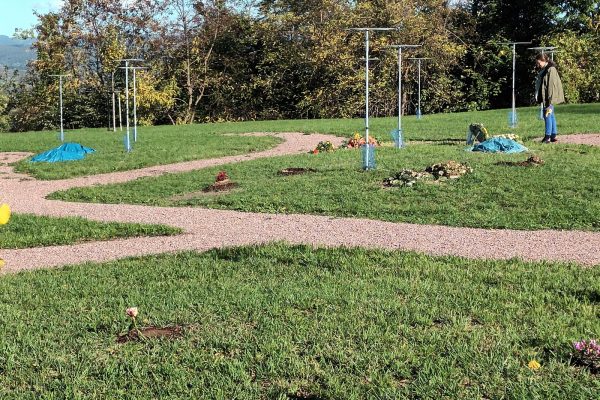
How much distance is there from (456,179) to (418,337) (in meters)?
5.76

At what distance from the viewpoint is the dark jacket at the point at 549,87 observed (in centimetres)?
1214

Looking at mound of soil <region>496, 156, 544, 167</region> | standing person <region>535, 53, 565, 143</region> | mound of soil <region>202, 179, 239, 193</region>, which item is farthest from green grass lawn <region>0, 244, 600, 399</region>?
standing person <region>535, 53, 565, 143</region>

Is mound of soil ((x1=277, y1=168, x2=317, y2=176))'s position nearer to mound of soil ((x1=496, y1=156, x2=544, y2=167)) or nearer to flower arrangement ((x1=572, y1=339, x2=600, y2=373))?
mound of soil ((x1=496, y1=156, x2=544, y2=167))

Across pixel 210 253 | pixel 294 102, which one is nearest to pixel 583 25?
pixel 294 102

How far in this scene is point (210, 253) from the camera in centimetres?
575

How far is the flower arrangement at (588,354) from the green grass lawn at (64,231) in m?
4.78

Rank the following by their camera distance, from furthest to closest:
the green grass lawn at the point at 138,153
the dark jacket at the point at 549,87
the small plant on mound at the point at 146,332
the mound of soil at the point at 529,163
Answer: the green grass lawn at the point at 138,153, the dark jacket at the point at 549,87, the mound of soil at the point at 529,163, the small plant on mound at the point at 146,332

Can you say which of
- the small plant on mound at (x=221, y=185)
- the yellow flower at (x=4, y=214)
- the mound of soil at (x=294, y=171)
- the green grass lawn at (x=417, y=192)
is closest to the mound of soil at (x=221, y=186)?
the small plant on mound at (x=221, y=185)

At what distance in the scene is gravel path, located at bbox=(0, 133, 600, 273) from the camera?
5723 mm

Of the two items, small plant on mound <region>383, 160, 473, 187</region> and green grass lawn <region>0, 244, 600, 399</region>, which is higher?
small plant on mound <region>383, 160, 473, 187</region>

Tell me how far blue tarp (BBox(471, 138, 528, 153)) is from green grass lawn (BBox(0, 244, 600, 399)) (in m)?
6.90

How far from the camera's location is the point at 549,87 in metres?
12.1

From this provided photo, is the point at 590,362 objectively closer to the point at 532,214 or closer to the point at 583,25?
the point at 532,214

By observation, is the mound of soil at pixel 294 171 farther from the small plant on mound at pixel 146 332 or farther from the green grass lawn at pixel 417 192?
the small plant on mound at pixel 146 332
